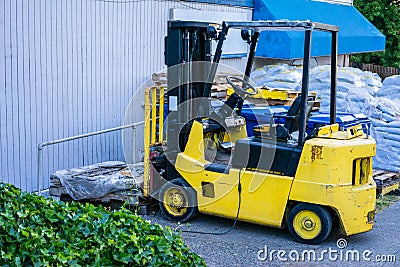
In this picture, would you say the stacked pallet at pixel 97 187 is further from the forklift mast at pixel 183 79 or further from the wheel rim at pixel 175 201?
the forklift mast at pixel 183 79

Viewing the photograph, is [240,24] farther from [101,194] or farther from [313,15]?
[313,15]

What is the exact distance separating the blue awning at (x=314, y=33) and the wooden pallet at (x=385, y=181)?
6767 millimetres

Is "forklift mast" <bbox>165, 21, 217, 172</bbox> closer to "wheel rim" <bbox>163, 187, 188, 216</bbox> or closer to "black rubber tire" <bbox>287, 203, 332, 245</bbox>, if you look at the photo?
"wheel rim" <bbox>163, 187, 188, 216</bbox>

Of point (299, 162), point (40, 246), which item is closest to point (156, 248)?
point (40, 246)

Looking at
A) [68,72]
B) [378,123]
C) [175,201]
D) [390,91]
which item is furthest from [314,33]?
[175,201]

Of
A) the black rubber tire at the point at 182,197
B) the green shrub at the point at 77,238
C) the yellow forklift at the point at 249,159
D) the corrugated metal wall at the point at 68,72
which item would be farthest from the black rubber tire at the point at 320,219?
the corrugated metal wall at the point at 68,72

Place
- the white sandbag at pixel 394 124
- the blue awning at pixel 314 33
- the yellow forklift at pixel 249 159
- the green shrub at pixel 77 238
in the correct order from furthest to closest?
the blue awning at pixel 314 33
the white sandbag at pixel 394 124
the yellow forklift at pixel 249 159
the green shrub at pixel 77 238

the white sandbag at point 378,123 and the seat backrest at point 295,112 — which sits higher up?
the seat backrest at point 295,112

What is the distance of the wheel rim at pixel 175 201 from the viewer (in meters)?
9.09

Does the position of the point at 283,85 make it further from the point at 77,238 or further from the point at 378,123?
the point at 77,238

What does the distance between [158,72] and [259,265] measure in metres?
6.75

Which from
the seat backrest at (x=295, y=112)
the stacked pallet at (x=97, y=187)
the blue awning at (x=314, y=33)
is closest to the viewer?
the seat backrest at (x=295, y=112)

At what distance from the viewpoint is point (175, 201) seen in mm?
9148

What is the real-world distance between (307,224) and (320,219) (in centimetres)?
21
